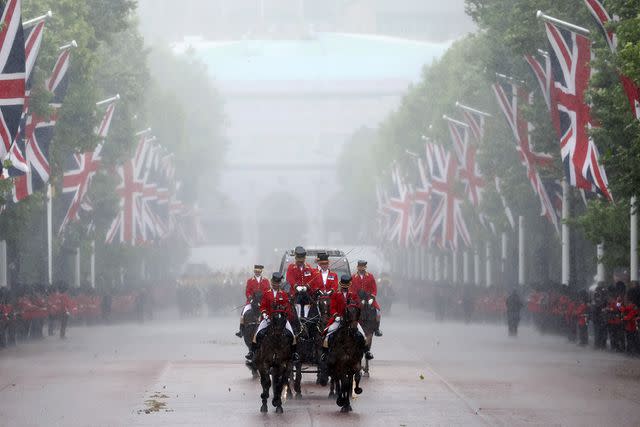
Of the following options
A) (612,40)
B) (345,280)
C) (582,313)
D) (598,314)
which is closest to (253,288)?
(345,280)

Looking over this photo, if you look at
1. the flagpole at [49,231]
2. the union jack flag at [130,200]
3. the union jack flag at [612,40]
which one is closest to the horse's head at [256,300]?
the union jack flag at [612,40]

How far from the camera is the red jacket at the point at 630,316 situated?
42500 mm

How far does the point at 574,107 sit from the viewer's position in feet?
143

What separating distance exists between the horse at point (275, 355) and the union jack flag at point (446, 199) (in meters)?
45.0

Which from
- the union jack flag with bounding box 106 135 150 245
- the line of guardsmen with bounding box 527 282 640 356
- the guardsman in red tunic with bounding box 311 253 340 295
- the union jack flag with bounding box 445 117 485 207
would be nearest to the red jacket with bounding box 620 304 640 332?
the line of guardsmen with bounding box 527 282 640 356

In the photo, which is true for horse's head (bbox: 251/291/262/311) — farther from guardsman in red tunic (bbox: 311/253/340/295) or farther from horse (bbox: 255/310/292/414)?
horse (bbox: 255/310/292/414)

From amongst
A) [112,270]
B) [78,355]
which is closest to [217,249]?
[112,270]

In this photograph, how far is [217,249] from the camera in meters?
168

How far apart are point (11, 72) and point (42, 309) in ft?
50.1

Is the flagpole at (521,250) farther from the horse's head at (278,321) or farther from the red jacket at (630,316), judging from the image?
the horse's head at (278,321)

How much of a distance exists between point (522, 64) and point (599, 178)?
15.1 meters

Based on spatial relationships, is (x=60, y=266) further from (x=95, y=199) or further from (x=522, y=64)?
(x=522, y=64)

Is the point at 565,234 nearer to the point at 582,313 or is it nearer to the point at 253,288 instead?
the point at 582,313

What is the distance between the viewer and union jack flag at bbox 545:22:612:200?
139ft
